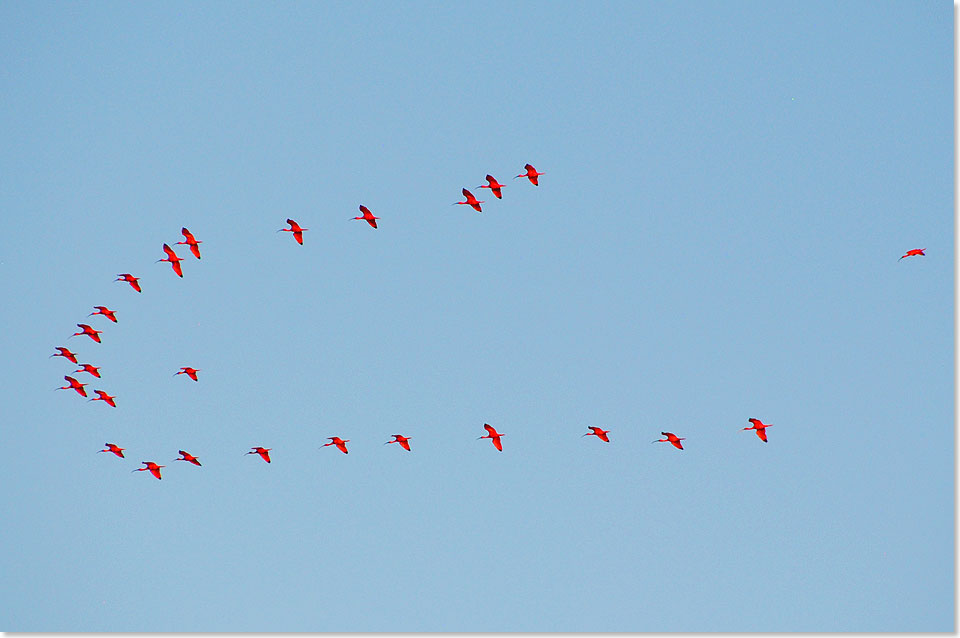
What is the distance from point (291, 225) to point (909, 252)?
60.9ft

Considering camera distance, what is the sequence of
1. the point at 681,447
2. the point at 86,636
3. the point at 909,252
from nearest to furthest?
the point at 86,636 < the point at 909,252 < the point at 681,447

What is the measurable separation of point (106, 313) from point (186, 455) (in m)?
5.23

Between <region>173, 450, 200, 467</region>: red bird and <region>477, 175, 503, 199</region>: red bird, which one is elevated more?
<region>477, 175, 503, 199</region>: red bird

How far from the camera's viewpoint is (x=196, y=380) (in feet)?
158

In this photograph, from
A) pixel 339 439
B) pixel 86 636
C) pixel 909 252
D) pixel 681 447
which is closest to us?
pixel 86 636

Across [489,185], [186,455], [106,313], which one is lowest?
[186,455]

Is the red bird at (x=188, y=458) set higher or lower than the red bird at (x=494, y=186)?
lower

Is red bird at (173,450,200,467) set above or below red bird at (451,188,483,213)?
below

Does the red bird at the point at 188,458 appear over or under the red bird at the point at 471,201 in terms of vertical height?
under

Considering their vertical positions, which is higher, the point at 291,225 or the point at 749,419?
the point at 291,225

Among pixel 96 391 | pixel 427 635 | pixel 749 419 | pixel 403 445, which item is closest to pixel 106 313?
pixel 96 391

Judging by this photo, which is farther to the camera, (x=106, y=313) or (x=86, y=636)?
(x=106, y=313)

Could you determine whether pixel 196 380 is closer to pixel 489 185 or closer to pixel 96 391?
pixel 96 391

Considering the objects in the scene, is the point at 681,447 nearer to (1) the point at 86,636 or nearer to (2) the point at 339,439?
(2) the point at 339,439
